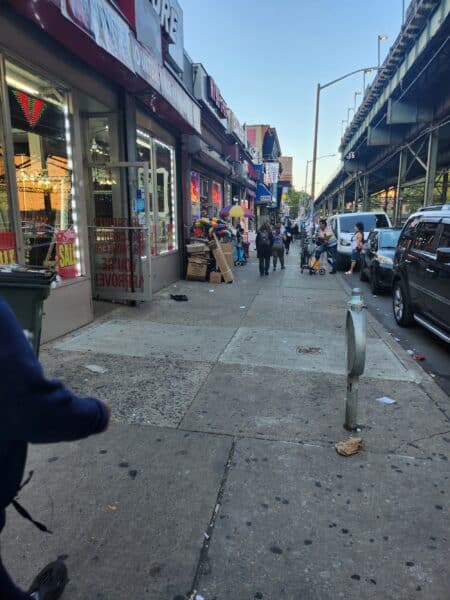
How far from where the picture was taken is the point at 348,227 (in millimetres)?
17234

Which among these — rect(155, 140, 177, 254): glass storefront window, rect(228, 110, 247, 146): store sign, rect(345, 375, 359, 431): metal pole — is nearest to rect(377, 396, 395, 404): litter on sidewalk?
rect(345, 375, 359, 431): metal pole

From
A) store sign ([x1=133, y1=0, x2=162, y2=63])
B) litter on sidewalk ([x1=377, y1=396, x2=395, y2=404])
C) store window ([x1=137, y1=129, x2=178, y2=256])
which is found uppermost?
store sign ([x1=133, y1=0, x2=162, y2=63])

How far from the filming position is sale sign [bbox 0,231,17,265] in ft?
17.2

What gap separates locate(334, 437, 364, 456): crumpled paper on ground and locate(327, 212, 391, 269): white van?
1323 cm

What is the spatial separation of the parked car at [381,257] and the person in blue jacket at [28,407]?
9875 mm

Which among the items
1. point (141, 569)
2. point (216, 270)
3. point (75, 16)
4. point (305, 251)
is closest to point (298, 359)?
point (141, 569)

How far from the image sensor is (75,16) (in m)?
4.88

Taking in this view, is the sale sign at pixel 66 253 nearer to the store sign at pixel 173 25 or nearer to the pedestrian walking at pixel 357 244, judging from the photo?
the store sign at pixel 173 25

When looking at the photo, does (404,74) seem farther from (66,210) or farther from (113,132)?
(66,210)

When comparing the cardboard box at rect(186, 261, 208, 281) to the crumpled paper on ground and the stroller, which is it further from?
the crumpled paper on ground

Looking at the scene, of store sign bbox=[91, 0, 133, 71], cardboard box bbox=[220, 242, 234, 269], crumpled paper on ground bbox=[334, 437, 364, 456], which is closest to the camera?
crumpled paper on ground bbox=[334, 437, 364, 456]

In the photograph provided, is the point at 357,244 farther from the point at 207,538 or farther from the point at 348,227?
the point at 207,538

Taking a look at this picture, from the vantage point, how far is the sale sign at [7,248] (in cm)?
525

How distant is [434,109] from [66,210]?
16.2m
